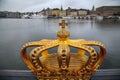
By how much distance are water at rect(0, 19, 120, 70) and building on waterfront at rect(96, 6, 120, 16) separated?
10 centimetres

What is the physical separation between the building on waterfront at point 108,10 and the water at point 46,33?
0.10 meters

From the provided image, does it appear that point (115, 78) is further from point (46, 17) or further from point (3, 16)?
point (3, 16)

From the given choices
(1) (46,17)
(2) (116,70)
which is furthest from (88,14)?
(2) (116,70)

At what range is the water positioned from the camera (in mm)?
2131

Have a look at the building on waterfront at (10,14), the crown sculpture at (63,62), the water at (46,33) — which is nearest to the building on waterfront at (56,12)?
the water at (46,33)

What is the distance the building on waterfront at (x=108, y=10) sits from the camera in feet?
7.04

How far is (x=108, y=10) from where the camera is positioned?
84.6 inches

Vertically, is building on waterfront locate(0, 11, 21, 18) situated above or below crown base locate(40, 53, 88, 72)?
above

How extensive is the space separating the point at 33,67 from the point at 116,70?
971mm

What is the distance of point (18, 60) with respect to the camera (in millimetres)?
2248

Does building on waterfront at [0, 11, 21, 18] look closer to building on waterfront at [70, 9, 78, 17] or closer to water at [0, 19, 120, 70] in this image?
water at [0, 19, 120, 70]

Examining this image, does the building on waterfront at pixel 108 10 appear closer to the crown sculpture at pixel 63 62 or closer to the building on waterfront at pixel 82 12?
the building on waterfront at pixel 82 12

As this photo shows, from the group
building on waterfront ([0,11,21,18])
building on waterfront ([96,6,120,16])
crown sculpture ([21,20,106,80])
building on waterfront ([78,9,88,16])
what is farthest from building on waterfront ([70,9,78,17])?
crown sculpture ([21,20,106,80])

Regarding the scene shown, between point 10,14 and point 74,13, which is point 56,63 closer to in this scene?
point 74,13
